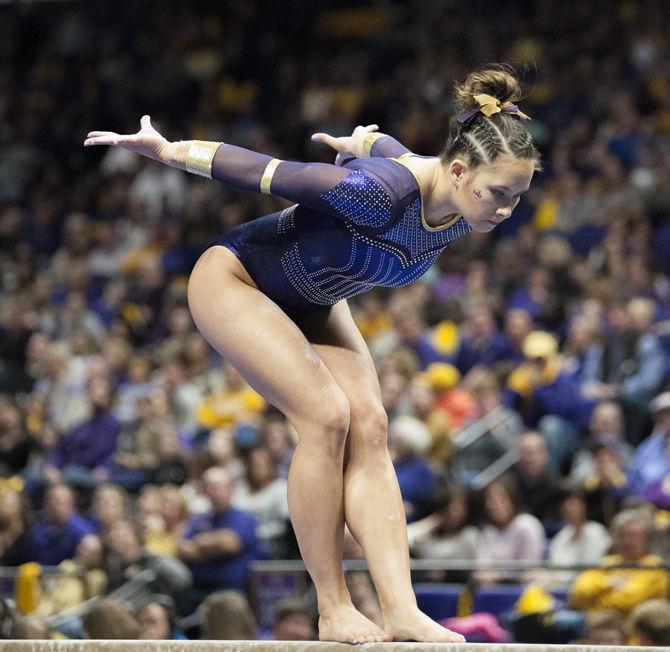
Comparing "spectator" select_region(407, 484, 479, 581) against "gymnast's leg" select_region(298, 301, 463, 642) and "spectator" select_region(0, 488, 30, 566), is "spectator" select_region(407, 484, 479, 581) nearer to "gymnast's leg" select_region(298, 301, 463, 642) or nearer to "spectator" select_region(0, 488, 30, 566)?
"spectator" select_region(0, 488, 30, 566)

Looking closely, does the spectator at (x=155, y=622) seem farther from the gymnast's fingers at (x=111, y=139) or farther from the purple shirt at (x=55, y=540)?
the gymnast's fingers at (x=111, y=139)

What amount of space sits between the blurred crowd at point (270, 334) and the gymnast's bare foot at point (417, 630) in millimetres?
1569

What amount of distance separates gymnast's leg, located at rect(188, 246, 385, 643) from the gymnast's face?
1.95 feet

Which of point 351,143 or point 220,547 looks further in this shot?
point 220,547

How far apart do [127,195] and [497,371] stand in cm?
546

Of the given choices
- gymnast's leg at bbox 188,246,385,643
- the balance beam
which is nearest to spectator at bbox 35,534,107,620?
the balance beam

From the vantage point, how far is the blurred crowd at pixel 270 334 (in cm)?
626

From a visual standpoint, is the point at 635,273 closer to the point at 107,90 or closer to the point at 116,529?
the point at 116,529

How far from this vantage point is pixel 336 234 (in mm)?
3400

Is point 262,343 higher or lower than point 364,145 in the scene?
lower

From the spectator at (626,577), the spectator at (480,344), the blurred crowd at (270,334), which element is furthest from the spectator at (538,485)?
the spectator at (480,344)

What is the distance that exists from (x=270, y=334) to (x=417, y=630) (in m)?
0.89

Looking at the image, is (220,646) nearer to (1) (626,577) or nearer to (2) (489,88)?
(2) (489,88)

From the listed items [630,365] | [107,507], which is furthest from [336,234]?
[630,365]
